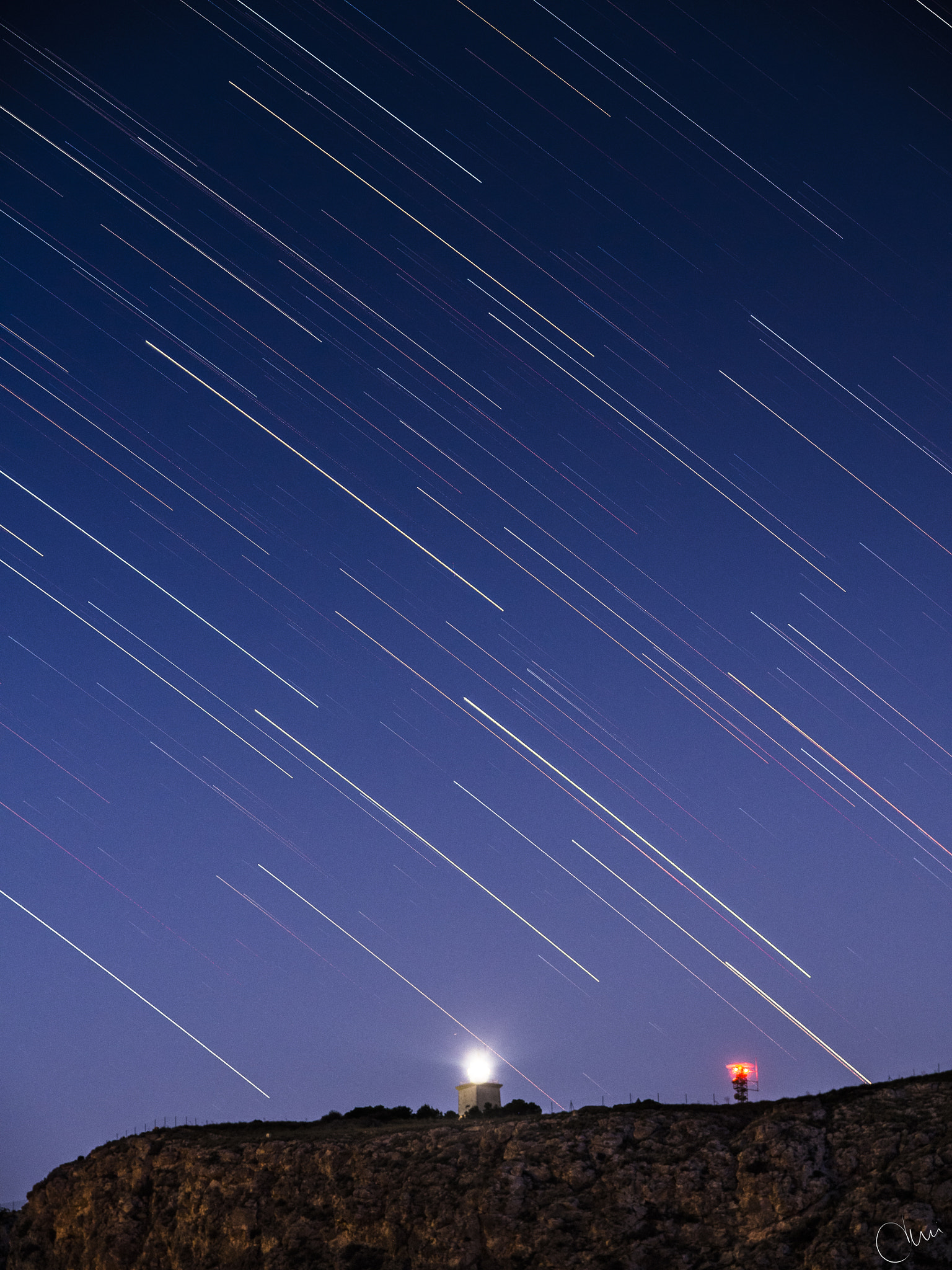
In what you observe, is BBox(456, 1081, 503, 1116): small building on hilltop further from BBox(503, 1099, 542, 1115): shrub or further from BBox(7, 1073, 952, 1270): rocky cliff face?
BBox(7, 1073, 952, 1270): rocky cliff face

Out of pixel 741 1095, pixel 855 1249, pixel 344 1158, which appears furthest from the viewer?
pixel 741 1095

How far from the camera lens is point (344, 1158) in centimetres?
4425

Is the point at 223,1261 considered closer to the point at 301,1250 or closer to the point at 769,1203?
the point at 301,1250

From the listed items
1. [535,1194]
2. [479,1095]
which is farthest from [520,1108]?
[535,1194]

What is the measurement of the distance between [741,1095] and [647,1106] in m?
28.7

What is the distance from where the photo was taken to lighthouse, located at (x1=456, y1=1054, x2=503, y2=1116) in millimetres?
64312

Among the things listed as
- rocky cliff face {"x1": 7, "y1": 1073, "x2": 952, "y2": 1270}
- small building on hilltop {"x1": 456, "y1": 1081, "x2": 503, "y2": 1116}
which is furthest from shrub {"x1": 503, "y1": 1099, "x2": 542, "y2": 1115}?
rocky cliff face {"x1": 7, "y1": 1073, "x2": 952, "y2": 1270}

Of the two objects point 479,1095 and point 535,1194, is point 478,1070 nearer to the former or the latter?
point 479,1095

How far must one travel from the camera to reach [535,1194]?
37.9 metres

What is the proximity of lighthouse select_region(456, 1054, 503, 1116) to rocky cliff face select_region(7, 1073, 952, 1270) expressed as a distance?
51.2 ft

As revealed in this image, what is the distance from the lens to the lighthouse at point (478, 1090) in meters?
64.3

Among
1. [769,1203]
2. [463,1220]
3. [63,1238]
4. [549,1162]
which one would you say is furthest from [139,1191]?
[769,1203]

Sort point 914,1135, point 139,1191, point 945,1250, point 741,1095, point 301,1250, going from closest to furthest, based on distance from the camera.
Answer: point 945,1250 < point 914,1135 < point 301,1250 < point 139,1191 < point 741,1095

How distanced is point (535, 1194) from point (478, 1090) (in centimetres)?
2877
